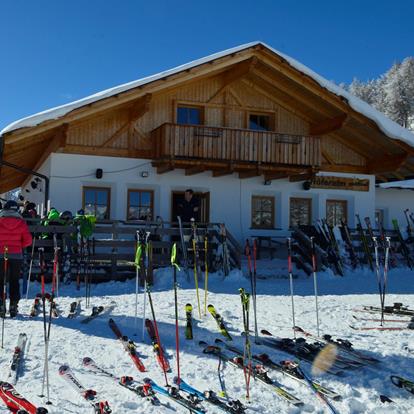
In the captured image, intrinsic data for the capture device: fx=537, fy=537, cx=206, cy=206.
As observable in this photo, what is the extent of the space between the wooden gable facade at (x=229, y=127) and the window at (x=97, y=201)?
114 cm

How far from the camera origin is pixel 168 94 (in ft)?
54.6

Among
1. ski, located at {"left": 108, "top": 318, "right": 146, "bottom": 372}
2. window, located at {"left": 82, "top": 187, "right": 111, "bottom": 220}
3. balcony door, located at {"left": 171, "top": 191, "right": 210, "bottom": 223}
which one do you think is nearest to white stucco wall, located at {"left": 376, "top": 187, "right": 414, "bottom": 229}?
balcony door, located at {"left": 171, "top": 191, "right": 210, "bottom": 223}

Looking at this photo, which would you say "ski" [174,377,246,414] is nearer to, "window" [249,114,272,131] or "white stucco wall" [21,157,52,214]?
"white stucco wall" [21,157,52,214]

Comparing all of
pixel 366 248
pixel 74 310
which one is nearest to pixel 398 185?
pixel 366 248

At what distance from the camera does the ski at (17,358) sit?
5012 mm

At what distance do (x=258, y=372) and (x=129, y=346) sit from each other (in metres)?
1.52

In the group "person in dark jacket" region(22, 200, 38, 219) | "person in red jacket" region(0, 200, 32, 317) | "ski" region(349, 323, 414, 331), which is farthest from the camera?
"person in dark jacket" region(22, 200, 38, 219)

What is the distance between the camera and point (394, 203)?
2261 centimetres

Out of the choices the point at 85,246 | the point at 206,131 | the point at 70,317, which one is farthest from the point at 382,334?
the point at 206,131

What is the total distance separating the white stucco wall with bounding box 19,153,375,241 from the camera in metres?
15.6

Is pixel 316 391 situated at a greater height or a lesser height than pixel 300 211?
lesser

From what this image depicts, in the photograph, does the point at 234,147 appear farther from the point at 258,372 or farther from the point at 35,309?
the point at 258,372

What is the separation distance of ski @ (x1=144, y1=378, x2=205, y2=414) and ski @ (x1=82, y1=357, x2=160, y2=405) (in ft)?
0.31

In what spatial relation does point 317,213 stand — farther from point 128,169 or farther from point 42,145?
point 42,145
